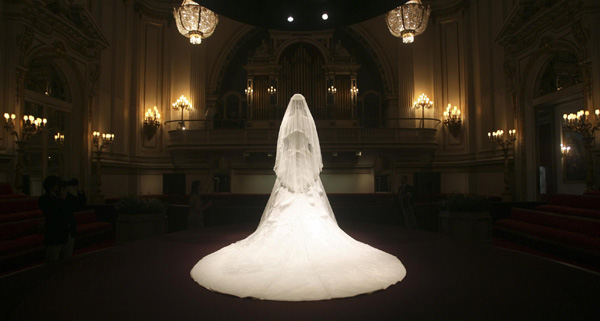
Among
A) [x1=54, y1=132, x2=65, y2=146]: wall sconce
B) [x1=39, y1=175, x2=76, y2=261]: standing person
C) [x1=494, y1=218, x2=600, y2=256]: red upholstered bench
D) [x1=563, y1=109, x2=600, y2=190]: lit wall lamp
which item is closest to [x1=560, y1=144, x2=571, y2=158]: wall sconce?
[x1=563, y1=109, x2=600, y2=190]: lit wall lamp

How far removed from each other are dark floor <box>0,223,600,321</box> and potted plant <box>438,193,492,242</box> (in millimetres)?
2927

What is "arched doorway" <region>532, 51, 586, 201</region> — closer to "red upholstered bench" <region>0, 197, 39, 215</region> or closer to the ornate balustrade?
the ornate balustrade

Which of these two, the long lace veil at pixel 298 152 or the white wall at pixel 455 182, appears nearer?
the long lace veil at pixel 298 152

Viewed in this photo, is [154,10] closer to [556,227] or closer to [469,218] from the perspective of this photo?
[469,218]

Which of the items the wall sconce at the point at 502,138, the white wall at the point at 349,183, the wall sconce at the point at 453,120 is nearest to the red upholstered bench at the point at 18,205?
the white wall at the point at 349,183

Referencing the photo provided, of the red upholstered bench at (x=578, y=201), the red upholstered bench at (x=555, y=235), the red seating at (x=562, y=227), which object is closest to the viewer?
the red upholstered bench at (x=555, y=235)

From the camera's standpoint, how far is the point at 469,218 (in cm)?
750

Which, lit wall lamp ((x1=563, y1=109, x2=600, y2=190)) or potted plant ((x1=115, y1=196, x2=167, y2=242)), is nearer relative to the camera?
potted plant ((x1=115, y1=196, x2=167, y2=242))

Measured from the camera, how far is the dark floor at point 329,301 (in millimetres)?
2589

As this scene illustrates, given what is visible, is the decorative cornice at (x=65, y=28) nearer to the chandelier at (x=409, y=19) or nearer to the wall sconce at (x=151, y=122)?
the wall sconce at (x=151, y=122)

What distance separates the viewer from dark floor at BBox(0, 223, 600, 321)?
2.59 meters

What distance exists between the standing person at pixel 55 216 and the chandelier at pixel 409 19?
16.6 ft

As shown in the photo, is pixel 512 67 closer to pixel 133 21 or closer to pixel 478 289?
pixel 478 289

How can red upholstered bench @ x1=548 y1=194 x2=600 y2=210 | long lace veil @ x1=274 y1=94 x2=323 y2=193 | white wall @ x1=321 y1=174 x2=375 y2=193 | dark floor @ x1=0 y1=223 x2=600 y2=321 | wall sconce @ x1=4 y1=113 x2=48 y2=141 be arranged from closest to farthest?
dark floor @ x1=0 y1=223 x2=600 y2=321 → long lace veil @ x1=274 y1=94 x2=323 y2=193 → red upholstered bench @ x1=548 y1=194 x2=600 y2=210 → wall sconce @ x1=4 y1=113 x2=48 y2=141 → white wall @ x1=321 y1=174 x2=375 y2=193
